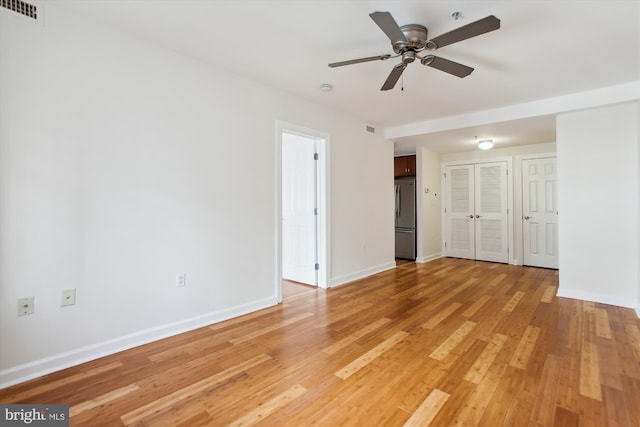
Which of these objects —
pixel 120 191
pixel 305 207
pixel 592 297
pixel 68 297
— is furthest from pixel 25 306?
pixel 592 297

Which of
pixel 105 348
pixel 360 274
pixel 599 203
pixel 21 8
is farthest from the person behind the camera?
pixel 360 274

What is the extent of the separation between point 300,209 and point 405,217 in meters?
2.93

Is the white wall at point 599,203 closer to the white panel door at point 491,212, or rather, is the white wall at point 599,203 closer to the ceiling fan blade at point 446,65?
the white panel door at point 491,212

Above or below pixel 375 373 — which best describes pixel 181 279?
above

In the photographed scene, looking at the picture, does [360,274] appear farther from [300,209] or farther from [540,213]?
[540,213]

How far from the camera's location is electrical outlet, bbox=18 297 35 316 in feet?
6.61

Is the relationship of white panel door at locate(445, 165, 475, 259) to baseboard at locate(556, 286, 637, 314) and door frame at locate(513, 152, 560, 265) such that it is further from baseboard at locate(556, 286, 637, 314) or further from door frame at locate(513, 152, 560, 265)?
baseboard at locate(556, 286, 637, 314)

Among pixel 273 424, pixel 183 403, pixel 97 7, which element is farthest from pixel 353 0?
pixel 183 403

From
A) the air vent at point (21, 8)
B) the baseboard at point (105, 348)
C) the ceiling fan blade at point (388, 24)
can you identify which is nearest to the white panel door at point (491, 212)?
the ceiling fan blade at point (388, 24)

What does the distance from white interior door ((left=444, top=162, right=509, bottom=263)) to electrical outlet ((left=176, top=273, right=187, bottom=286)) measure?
5.88m

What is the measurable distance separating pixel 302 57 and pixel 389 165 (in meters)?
3.14

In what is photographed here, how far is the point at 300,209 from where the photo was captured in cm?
455

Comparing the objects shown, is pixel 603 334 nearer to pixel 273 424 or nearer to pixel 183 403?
pixel 273 424

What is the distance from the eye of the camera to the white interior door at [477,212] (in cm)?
623
